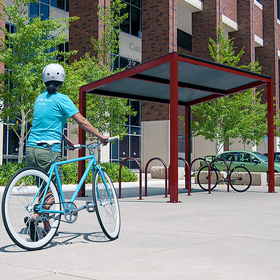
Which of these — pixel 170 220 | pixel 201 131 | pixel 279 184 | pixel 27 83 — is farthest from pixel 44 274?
pixel 201 131

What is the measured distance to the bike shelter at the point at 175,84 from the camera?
10141mm

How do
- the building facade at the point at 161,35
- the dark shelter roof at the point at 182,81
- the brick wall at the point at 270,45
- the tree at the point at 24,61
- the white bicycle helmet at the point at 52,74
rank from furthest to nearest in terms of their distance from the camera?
the brick wall at the point at 270,45 → the building facade at the point at 161,35 → the tree at the point at 24,61 → the dark shelter roof at the point at 182,81 → the white bicycle helmet at the point at 52,74

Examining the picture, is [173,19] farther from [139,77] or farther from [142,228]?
[142,228]

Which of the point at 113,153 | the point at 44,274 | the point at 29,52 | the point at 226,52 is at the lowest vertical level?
the point at 44,274

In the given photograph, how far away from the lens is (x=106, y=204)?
5.38 meters

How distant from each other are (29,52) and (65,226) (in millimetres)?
11375

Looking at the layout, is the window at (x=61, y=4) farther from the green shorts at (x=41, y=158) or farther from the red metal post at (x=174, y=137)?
the green shorts at (x=41, y=158)

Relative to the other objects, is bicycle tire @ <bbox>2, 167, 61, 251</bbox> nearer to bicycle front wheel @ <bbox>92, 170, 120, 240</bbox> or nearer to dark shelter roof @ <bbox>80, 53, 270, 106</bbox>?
bicycle front wheel @ <bbox>92, 170, 120, 240</bbox>

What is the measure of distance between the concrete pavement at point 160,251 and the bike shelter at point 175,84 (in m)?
3.15

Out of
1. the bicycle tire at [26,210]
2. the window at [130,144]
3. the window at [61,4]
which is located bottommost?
the bicycle tire at [26,210]

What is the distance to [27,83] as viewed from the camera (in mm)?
15516

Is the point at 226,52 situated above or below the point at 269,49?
below

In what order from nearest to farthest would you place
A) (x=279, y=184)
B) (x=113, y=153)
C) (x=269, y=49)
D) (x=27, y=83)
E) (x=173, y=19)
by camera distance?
(x=27, y=83), (x=279, y=184), (x=173, y=19), (x=113, y=153), (x=269, y=49)

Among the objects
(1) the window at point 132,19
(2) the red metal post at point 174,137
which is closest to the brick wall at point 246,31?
(1) the window at point 132,19
